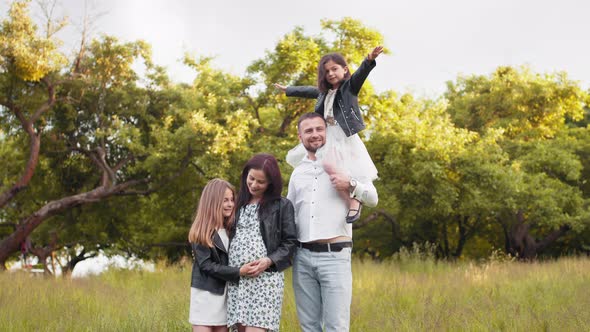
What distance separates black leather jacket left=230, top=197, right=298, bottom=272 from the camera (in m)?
3.61

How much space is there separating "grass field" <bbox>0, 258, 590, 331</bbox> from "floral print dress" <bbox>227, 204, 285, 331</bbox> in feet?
7.04

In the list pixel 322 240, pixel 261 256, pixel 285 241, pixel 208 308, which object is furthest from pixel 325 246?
pixel 208 308

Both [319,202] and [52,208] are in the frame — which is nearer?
[319,202]

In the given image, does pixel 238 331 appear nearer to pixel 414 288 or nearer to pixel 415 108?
pixel 414 288

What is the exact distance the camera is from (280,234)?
366 cm

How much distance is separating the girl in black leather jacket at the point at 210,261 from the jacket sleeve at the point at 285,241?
11.6 inches

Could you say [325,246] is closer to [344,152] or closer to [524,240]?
[344,152]

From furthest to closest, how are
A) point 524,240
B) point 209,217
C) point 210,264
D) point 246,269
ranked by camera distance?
point 524,240, point 209,217, point 210,264, point 246,269

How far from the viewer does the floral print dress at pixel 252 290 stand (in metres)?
3.61

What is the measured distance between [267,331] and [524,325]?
9.81 ft

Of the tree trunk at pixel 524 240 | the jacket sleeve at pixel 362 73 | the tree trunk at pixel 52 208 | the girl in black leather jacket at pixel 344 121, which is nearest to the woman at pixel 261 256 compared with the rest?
the girl in black leather jacket at pixel 344 121

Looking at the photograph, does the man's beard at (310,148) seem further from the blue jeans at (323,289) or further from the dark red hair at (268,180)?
the blue jeans at (323,289)

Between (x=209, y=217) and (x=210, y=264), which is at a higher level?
(x=209, y=217)

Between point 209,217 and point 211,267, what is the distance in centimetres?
33
